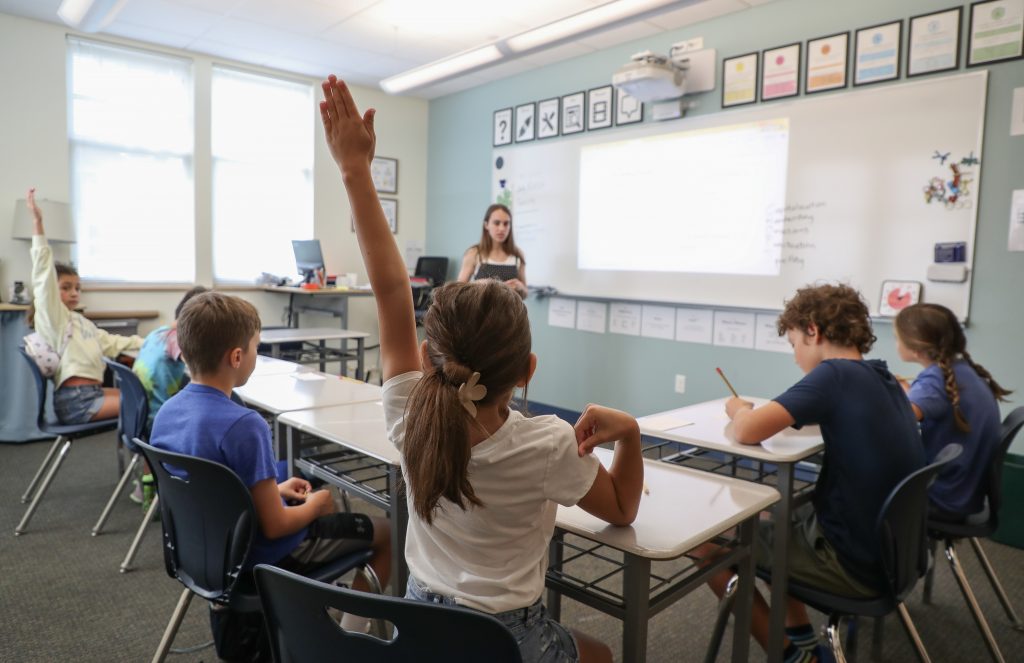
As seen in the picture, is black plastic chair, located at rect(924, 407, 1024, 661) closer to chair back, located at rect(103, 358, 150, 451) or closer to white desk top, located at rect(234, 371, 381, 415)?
white desk top, located at rect(234, 371, 381, 415)

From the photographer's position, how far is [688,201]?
408 centimetres

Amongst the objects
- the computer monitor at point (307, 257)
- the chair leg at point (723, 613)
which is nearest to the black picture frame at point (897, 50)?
the chair leg at point (723, 613)

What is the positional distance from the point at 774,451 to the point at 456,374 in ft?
3.50

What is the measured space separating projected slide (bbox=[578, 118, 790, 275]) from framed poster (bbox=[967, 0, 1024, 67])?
887mm

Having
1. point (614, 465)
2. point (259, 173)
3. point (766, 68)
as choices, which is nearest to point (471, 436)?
point (614, 465)

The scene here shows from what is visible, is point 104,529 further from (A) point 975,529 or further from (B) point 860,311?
(A) point 975,529

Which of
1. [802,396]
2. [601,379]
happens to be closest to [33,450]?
[601,379]

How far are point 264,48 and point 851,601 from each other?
4.98 meters

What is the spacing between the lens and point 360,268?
593 centimetres

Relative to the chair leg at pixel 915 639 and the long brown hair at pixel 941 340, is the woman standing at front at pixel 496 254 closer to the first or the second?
the long brown hair at pixel 941 340

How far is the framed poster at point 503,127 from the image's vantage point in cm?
526

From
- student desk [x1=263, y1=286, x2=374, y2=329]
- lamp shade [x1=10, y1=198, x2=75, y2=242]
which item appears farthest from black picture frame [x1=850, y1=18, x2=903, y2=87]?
lamp shade [x1=10, y1=198, x2=75, y2=242]

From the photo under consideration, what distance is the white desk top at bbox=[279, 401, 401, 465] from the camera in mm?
1692

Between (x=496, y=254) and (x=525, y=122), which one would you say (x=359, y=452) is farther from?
(x=525, y=122)
